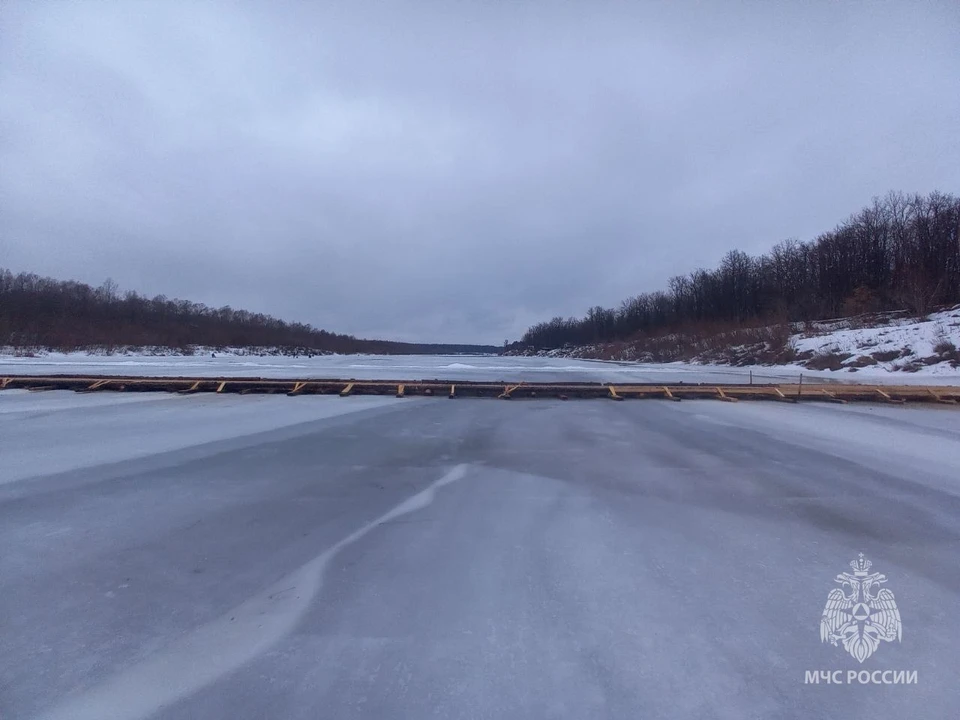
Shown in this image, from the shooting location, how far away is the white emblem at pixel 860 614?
270 centimetres

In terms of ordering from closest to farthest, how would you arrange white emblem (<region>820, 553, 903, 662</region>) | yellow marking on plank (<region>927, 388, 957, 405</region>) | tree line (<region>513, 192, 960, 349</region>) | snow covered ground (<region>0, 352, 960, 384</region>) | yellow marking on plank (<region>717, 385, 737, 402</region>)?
white emblem (<region>820, 553, 903, 662</region>) < yellow marking on plank (<region>927, 388, 957, 405</region>) < yellow marking on plank (<region>717, 385, 737, 402</region>) < snow covered ground (<region>0, 352, 960, 384</region>) < tree line (<region>513, 192, 960, 349</region>)

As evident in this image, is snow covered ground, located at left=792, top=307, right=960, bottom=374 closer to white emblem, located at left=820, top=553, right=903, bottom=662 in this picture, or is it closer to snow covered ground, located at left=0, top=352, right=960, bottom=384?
snow covered ground, located at left=0, top=352, right=960, bottom=384

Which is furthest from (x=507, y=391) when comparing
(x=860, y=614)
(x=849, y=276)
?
(x=849, y=276)

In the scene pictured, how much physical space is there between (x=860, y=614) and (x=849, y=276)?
55.6 meters

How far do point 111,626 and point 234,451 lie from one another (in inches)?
171

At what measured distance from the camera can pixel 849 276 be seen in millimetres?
48062

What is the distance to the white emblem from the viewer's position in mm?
2703

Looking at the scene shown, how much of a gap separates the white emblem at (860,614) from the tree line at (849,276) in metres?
36.5

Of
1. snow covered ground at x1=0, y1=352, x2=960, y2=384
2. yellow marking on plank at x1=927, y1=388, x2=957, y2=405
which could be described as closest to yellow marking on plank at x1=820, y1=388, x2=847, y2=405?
yellow marking on plank at x1=927, y1=388, x2=957, y2=405

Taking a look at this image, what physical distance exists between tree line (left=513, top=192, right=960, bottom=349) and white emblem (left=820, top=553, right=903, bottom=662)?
36474 millimetres

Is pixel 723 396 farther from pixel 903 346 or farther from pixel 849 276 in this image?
pixel 849 276

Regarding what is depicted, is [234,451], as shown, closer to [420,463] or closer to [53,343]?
[420,463]

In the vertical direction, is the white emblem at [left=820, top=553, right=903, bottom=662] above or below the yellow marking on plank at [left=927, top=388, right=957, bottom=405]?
below

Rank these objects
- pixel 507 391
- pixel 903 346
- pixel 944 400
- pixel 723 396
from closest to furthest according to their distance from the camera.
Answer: pixel 944 400, pixel 723 396, pixel 507 391, pixel 903 346
